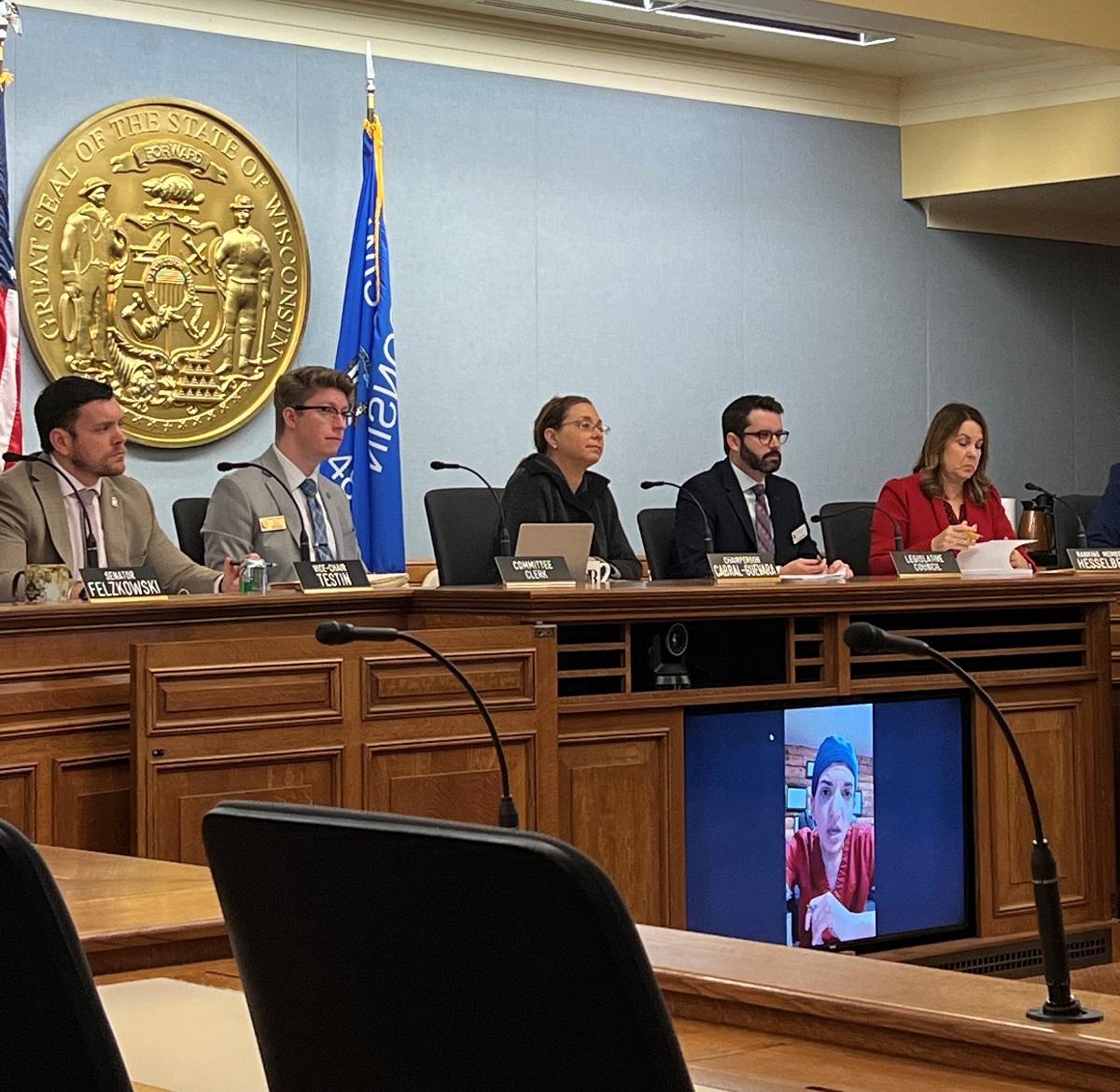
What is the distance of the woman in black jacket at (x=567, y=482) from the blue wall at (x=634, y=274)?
5.99 feet

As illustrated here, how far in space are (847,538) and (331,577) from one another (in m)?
2.28

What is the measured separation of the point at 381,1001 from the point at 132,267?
20.3 feet

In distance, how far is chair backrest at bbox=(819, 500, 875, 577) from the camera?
20.2 feet

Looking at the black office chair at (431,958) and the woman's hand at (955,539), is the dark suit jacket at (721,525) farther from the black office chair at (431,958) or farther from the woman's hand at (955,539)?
the black office chair at (431,958)

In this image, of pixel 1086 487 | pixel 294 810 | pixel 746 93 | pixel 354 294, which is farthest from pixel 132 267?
pixel 294 810

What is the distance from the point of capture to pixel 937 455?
5922mm

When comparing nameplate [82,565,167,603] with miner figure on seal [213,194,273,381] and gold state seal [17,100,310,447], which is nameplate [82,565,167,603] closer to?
gold state seal [17,100,310,447]

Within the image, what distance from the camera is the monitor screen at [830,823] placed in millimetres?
4410

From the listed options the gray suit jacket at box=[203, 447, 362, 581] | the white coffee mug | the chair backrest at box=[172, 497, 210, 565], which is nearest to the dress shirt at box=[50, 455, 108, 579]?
the gray suit jacket at box=[203, 447, 362, 581]

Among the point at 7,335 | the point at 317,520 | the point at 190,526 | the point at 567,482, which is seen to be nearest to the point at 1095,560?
the point at 567,482

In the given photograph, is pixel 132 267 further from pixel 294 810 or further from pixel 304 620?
pixel 294 810

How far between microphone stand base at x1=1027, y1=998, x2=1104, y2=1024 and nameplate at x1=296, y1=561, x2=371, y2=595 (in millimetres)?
3160

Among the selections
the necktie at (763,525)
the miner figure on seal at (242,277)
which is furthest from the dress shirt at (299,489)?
the miner figure on seal at (242,277)

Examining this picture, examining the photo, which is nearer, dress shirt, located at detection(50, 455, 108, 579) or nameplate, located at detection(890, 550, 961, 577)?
dress shirt, located at detection(50, 455, 108, 579)
